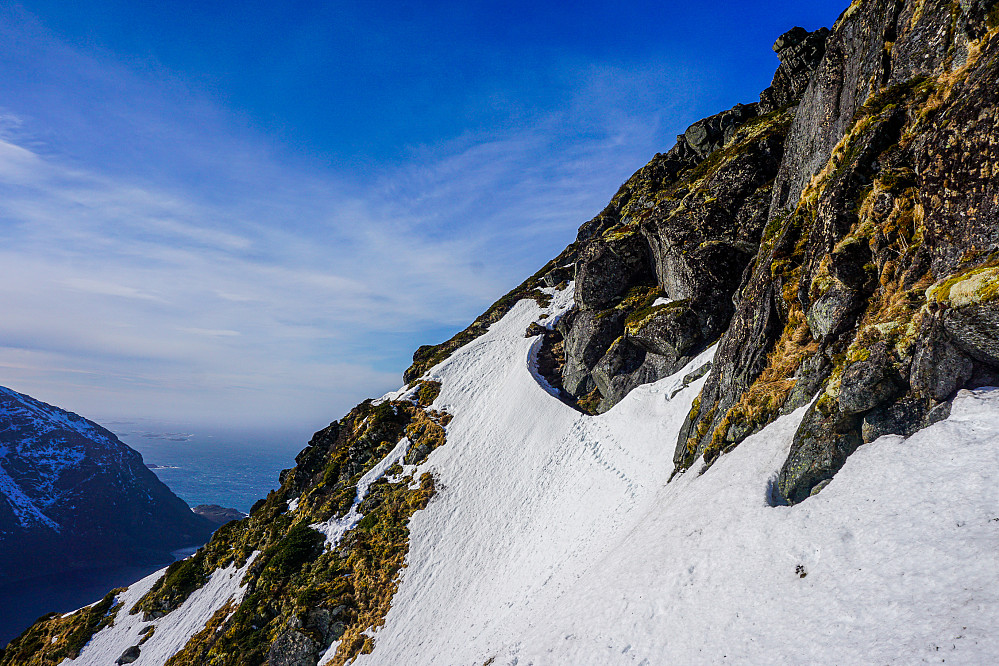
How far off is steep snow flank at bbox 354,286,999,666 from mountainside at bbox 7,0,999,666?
0.23 feet

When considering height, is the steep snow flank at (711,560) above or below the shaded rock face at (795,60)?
below

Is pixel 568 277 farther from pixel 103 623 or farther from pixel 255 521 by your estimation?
pixel 103 623

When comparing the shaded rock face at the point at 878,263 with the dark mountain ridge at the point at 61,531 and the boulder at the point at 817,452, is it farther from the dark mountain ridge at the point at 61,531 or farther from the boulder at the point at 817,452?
the dark mountain ridge at the point at 61,531

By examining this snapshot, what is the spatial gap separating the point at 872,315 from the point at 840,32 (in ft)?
50.7

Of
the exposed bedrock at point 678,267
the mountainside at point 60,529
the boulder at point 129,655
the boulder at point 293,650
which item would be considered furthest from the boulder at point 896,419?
the mountainside at point 60,529

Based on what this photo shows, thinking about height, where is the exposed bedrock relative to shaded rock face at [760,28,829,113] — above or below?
below

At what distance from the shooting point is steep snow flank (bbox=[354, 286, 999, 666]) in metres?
7.14

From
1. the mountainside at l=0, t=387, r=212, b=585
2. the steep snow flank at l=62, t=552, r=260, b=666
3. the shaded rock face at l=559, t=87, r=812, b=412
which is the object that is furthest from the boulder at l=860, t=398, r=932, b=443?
the mountainside at l=0, t=387, r=212, b=585

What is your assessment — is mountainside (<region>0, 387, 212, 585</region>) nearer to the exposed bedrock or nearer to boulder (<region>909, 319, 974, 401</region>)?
the exposed bedrock

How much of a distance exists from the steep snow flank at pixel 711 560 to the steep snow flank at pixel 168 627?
833 inches

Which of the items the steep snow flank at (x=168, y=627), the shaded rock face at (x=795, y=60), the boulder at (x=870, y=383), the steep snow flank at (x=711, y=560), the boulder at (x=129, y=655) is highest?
the shaded rock face at (x=795, y=60)

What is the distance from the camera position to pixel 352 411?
5009 cm

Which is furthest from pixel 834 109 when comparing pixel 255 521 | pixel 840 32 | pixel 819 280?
pixel 255 521

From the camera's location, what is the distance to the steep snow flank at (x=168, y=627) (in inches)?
1287
